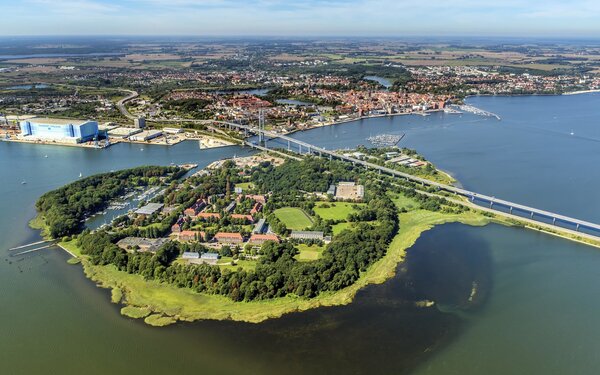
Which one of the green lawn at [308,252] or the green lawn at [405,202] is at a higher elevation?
the green lawn at [405,202]

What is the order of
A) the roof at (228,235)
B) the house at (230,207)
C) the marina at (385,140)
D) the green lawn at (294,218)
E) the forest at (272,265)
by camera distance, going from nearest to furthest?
the forest at (272,265) < the roof at (228,235) < the green lawn at (294,218) < the house at (230,207) < the marina at (385,140)

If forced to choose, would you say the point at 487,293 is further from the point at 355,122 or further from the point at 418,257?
the point at 355,122

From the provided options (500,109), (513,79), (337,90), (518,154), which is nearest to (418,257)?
(518,154)

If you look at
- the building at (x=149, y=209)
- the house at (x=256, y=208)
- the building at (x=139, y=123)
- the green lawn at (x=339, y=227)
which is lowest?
the green lawn at (x=339, y=227)

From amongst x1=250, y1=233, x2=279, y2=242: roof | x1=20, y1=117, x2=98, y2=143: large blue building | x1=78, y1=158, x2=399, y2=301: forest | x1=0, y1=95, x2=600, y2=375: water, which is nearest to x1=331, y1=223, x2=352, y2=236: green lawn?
x1=78, y1=158, x2=399, y2=301: forest

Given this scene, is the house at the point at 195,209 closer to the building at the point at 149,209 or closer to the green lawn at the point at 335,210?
the building at the point at 149,209

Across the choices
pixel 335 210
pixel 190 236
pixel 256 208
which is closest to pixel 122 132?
pixel 256 208

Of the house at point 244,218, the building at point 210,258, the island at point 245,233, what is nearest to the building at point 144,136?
the island at point 245,233

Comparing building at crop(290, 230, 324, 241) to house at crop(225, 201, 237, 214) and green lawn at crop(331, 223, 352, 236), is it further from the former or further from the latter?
house at crop(225, 201, 237, 214)
